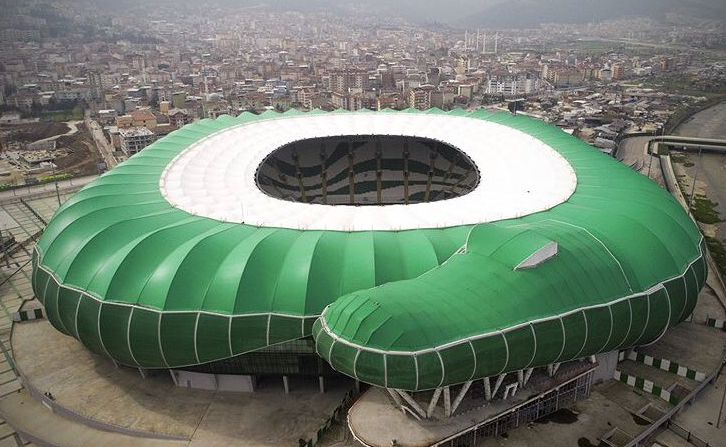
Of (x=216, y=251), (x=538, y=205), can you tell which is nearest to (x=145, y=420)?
(x=216, y=251)

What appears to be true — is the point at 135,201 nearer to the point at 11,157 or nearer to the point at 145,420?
the point at 145,420

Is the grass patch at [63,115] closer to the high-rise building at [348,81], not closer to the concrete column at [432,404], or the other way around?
the high-rise building at [348,81]

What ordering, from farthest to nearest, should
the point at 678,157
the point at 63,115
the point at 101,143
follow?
the point at 63,115
the point at 101,143
the point at 678,157

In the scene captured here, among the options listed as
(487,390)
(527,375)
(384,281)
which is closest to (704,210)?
(527,375)

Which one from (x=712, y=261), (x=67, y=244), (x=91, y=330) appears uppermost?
(x=67, y=244)

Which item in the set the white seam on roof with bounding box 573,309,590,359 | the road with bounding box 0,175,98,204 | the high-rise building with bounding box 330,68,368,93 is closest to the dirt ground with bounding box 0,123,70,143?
the road with bounding box 0,175,98,204

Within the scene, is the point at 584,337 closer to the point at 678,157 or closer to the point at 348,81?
the point at 678,157
